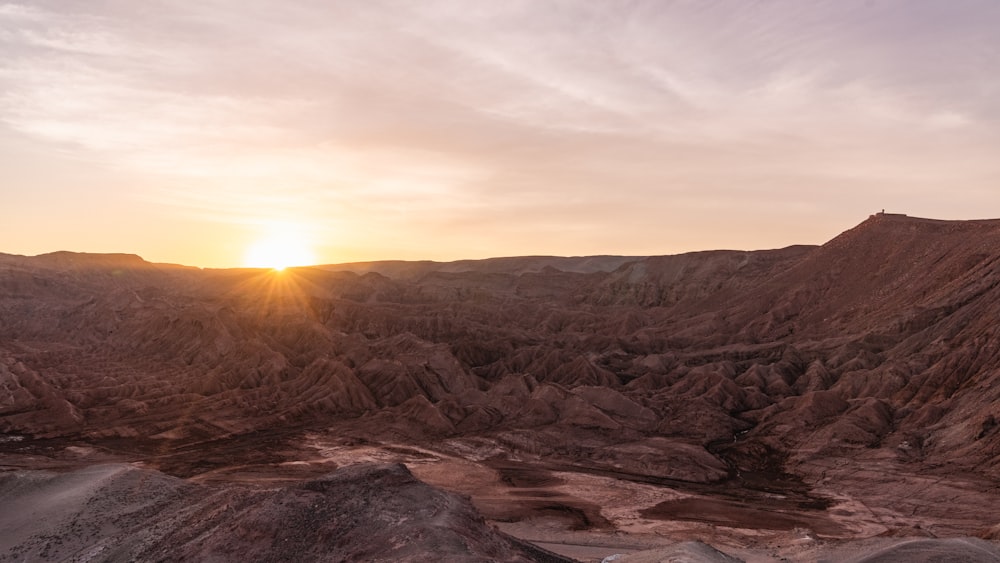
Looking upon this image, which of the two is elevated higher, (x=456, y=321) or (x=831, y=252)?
(x=831, y=252)

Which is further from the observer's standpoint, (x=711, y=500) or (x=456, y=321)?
(x=456, y=321)

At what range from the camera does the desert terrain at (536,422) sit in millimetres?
28484

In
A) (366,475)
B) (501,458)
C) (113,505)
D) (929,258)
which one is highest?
(929,258)

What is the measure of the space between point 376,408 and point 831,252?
71290mm

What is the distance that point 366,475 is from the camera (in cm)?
2853

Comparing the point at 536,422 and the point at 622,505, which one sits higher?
the point at 536,422

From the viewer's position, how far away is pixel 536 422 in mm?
70312

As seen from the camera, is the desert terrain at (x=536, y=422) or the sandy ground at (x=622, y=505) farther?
the sandy ground at (x=622, y=505)

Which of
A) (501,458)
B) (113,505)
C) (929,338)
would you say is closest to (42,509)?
(113,505)

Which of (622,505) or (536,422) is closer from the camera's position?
(622,505)

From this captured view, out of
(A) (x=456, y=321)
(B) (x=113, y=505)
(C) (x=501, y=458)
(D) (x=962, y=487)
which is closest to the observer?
(B) (x=113, y=505)

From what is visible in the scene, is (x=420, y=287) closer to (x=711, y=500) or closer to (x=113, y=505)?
(x=711, y=500)

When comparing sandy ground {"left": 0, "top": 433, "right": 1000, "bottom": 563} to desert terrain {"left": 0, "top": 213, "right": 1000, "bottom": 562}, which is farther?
sandy ground {"left": 0, "top": 433, "right": 1000, "bottom": 563}

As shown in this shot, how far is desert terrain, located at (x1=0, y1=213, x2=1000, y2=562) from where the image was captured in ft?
93.5
